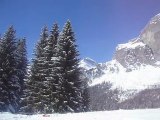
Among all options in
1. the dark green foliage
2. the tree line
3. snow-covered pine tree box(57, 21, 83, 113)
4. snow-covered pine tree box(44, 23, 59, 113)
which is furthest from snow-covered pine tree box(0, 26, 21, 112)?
snow-covered pine tree box(57, 21, 83, 113)

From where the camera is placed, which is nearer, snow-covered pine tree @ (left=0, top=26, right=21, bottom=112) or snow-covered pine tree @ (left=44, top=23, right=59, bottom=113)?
snow-covered pine tree @ (left=44, top=23, right=59, bottom=113)

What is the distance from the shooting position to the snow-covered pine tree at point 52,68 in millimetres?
42562

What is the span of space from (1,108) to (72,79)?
41.4ft

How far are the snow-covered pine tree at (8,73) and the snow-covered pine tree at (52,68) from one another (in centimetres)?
692

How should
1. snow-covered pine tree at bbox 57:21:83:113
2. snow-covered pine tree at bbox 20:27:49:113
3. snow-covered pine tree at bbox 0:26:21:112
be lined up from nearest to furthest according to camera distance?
1. snow-covered pine tree at bbox 57:21:83:113
2. snow-covered pine tree at bbox 20:27:49:113
3. snow-covered pine tree at bbox 0:26:21:112

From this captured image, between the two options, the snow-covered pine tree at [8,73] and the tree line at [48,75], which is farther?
the snow-covered pine tree at [8,73]

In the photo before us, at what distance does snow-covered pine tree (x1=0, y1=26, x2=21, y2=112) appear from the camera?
5105cm

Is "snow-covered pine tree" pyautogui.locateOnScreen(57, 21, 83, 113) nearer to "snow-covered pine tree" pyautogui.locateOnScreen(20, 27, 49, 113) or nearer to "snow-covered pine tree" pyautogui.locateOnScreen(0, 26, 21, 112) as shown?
"snow-covered pine tree" pyautogui.locateOnScreen(20, 27, 49, 113)

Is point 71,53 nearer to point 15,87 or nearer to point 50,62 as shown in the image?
point 50,62

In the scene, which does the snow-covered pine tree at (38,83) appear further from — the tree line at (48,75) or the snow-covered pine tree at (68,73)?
the snow-covered pine tree at (68,73)

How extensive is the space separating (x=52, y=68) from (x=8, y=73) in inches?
416

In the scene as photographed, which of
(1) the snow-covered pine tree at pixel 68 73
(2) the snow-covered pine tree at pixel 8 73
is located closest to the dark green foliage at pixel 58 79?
(1) the snow-covered pine tree at pixel 68 73

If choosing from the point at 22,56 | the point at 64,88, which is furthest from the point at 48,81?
the point at 22,56

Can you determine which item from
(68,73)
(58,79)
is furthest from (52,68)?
A: (68,73)
